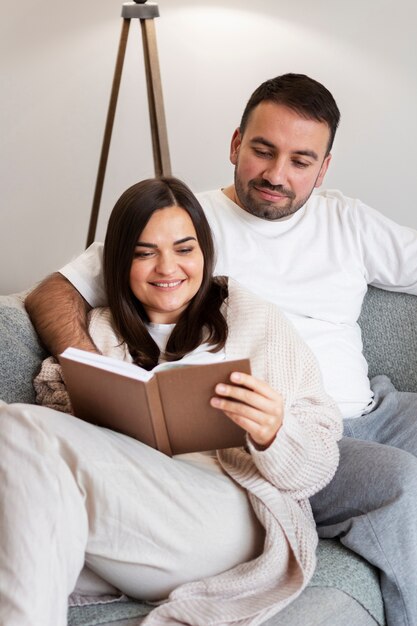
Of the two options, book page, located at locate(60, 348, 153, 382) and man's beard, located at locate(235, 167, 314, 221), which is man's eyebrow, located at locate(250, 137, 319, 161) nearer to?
man's beard, located at locate(235, 167, 314, 221)

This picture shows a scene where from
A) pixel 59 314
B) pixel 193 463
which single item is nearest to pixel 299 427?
pixel 193 463

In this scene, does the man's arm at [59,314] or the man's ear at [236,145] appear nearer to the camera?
the man's arm at [59,314]

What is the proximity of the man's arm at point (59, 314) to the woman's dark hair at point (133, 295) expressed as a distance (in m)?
0.08

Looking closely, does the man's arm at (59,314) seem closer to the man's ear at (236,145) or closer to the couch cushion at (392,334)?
the man's ear at (236,145)

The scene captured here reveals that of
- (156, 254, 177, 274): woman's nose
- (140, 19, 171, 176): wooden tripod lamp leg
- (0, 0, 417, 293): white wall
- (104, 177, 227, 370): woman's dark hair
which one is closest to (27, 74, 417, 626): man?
(104, 177, 227, 370): woman's dark hair

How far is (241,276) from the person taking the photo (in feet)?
7.09

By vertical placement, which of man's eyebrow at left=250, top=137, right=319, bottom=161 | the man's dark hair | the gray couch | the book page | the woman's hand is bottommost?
the gray couch

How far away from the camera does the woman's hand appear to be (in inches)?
58.0

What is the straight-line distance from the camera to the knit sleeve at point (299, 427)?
1593 mm

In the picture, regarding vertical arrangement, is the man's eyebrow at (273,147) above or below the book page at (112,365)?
above

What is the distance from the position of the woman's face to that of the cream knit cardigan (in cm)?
11

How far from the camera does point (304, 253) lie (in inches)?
87.5

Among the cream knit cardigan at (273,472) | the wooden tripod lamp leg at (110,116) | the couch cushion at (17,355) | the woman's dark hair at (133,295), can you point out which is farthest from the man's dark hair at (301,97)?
the wooden tripod lamp leg at (110,116)

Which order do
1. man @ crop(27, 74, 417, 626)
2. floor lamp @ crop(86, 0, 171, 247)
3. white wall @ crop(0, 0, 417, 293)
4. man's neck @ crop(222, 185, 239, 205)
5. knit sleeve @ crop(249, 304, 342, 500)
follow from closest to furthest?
knit sleeve @ crop(249, 304, 342, 500) < man @ crop(27, 74, 417, 626) < man's neck @ crop(222, 185, 239, 205) < floor lamp @ crop(86, 0, 171, 247) < white wall @ crop(0, 0, 417, 293)
